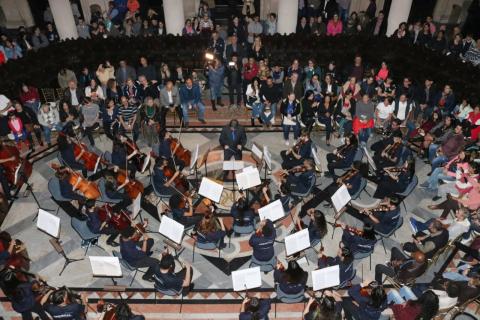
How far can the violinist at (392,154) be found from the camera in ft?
37.5

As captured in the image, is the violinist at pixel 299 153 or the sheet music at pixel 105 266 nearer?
the sheet music at pixel 105 266

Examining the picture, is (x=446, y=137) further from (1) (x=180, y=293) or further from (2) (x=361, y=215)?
(1) (x=180, y=293)

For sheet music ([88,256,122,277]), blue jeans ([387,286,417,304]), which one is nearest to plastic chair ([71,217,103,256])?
sheet music ([88,256,122,277])

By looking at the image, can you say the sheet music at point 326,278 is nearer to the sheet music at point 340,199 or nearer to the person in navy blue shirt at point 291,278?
the person in navy blue shirt at point 291,278

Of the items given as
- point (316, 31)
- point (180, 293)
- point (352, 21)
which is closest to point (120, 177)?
point (180, 293)

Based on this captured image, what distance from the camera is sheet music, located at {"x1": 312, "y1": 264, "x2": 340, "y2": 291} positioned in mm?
7898

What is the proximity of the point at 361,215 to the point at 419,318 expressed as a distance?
11.9 feet

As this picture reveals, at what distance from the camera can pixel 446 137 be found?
12.0 meters

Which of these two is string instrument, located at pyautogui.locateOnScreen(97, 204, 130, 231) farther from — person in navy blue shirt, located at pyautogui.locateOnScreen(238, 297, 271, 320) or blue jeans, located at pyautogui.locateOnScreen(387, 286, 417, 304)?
blue jeans, located at pyautogui.locateOnScreen(387, 286, 417, 304)

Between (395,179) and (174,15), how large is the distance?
10333mm

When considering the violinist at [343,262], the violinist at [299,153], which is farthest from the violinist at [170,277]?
the violinist at [299,153]

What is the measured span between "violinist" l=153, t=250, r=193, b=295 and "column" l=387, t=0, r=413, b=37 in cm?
1298

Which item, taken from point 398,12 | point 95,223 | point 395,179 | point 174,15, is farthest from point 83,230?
point 398,12

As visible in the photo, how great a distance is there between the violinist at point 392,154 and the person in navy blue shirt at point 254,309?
5.65m
